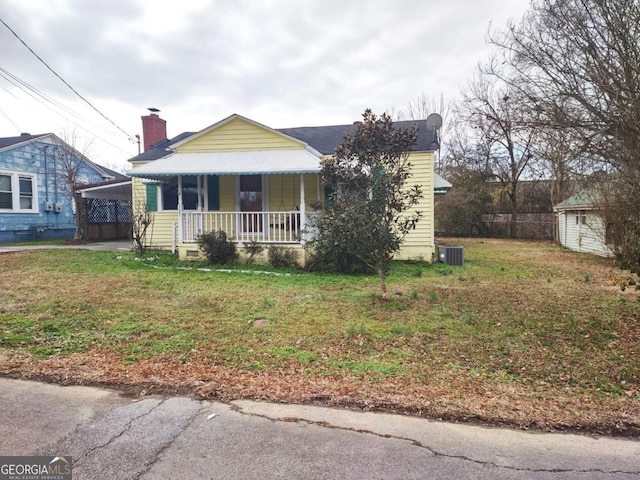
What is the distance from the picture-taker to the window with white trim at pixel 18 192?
16.3 m

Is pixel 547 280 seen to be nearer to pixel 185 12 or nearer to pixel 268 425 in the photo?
pixel 268 425

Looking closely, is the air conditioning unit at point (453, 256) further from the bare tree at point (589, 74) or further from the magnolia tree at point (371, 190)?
the bare tree at point (589, 74)

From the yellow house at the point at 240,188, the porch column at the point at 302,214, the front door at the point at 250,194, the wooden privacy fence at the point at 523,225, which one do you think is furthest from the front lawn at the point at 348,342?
the wooden privacy fence at the point at 523,225

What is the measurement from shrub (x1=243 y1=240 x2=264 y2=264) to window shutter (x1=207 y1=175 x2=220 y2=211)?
2.58m

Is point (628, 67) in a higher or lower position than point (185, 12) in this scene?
→ lower

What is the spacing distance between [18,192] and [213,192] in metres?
10.7

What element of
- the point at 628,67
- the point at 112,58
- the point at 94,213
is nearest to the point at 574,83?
the point at 628,67

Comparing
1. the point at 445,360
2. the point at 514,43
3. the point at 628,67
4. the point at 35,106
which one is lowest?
the point at 445,360

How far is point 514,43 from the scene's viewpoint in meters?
5.74

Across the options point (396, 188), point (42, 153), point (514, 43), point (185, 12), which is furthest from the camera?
point (42, 153)

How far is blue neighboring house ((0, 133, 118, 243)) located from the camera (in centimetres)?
1638

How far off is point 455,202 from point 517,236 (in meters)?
5.04

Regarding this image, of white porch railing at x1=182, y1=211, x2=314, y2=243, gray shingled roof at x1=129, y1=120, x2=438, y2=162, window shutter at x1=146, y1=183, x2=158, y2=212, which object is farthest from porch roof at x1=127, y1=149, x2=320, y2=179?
window shutter at x1=146, y1=183, x2=158, y2=212

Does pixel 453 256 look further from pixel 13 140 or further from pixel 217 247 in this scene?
pixel 13 140
